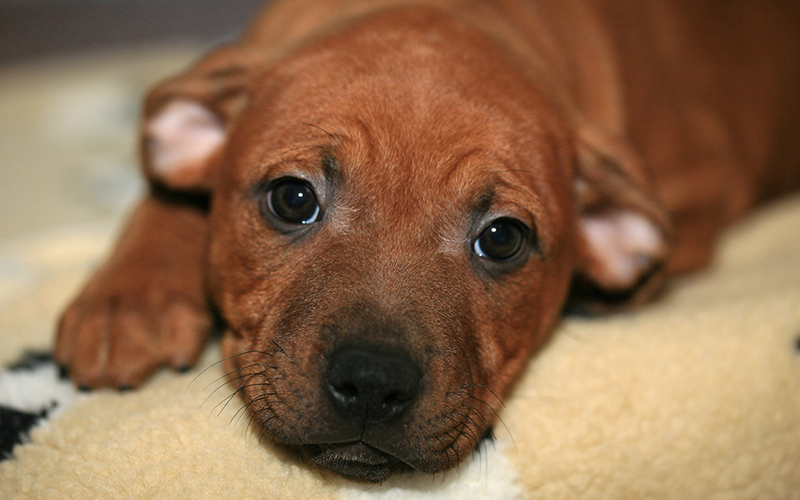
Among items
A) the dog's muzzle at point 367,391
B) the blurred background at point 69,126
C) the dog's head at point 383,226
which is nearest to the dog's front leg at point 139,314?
the dog's head at point 383,226

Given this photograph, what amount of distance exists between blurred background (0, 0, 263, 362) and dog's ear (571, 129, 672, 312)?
2.33 meters

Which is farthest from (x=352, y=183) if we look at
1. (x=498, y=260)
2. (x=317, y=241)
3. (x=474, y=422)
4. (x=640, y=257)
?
(x=640, y=257)

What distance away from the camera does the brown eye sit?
274cm

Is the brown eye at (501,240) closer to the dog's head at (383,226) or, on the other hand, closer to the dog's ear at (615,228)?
the dog's head at (383,226)

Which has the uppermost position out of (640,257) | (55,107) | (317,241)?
(317,241)

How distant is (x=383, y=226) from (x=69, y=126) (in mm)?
4115

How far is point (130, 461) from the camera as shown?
87.2 inches

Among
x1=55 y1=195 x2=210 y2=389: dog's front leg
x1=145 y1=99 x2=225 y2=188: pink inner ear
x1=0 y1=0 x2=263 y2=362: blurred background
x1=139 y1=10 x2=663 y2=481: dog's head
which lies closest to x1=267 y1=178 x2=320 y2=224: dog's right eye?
x1=139 y1=10 x2=663 y2=481: dog's head

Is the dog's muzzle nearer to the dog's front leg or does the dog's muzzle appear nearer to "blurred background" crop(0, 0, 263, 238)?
the dog's front leg

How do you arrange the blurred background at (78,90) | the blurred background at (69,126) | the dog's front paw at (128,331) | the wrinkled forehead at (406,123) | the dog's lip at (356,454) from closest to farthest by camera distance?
the dog's lip at (356,454)
the wrinkled forehead at (406,123)
the dog's front paw at (128,331)
the blurred background at (69,126)
the blurred background at (78,90)

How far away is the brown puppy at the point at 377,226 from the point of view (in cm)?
226

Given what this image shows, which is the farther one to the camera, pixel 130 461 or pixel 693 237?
pixel 693 237

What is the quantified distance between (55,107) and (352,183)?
13.8 ft

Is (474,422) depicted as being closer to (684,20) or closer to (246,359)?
(246,359)
